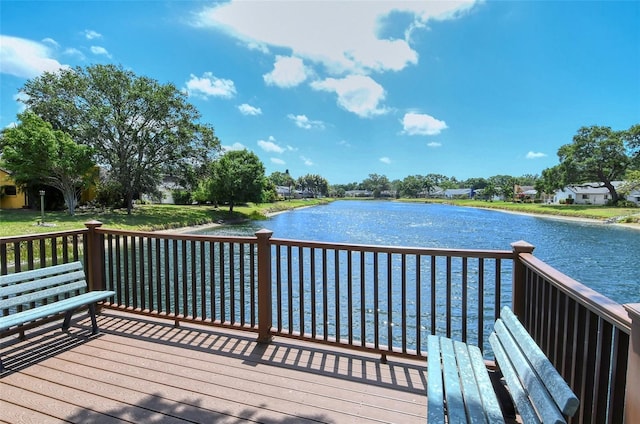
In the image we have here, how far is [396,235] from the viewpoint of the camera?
765 inches

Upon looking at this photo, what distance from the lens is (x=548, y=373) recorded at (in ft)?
3.64

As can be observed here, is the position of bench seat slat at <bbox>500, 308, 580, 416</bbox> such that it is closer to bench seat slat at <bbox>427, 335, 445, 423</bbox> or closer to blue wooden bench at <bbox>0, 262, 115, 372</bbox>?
bench seat slat at <bbox>427, 335, 445, 423</bbox>

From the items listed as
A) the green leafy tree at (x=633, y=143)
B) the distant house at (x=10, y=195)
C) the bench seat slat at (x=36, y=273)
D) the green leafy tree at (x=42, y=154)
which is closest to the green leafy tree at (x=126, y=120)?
the green leafy tree at (x=42, y=154)

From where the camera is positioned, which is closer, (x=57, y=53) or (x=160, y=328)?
(x=160, y=328)

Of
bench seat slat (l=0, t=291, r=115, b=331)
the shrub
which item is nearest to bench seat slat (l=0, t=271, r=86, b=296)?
bench seat slat (l=0, t=291, r=115, b=331)

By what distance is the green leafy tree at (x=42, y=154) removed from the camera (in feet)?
50.6

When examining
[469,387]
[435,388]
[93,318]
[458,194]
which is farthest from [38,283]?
[458,194]

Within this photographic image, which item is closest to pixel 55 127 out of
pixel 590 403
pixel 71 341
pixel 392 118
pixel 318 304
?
pixel 318 304

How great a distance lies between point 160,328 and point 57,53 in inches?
869

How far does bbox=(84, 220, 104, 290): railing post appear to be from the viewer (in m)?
3.70

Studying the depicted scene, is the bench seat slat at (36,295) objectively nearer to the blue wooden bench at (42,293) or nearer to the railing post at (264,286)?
the blue wooden bench at (42,293)

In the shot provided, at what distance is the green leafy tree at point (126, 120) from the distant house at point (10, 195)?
5.94 metres

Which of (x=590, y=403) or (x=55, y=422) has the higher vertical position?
(x=590, y=403)

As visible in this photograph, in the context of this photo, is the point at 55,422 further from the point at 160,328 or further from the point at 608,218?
the point at 608,218
